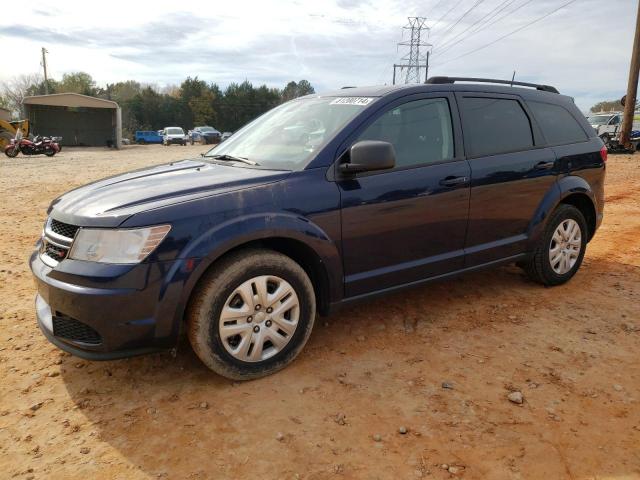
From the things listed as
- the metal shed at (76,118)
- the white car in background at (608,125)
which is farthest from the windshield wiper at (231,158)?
the metal shed at (76,118)

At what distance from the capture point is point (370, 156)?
2.98 m

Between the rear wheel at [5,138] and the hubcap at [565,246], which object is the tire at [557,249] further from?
the rear wheel at [5,138]

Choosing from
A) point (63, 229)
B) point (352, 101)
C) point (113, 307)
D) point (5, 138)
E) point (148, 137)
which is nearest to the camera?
point (113, 307)

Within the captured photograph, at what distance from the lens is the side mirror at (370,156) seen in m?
2.98

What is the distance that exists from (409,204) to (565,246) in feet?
6.64

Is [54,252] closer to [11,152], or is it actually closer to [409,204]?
[409,204]

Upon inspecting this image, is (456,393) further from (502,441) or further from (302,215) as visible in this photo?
(302,215)

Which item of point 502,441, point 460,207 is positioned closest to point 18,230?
point 460,207

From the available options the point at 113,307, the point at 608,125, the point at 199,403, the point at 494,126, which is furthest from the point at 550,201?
the point at 608,125

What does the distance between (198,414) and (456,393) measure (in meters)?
1.47

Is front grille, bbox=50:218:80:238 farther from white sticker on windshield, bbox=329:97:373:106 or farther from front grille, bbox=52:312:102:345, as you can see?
white sticker on windshield, bbox=329:97:373:106

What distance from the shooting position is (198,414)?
2.63m

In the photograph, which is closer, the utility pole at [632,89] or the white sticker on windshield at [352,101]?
the white sticker on windshield at [352,101]

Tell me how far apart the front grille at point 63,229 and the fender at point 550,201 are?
3.49 m
